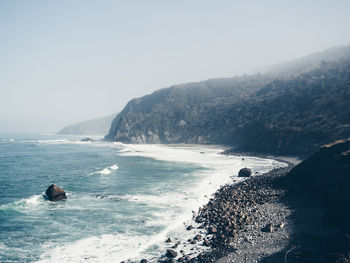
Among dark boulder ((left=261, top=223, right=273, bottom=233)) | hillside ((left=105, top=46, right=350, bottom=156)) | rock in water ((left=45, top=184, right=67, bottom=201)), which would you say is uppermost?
hillside ((left=105, top=46, right=350, bottom=156))

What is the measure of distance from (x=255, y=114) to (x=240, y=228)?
98882 mm

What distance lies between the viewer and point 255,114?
115 m

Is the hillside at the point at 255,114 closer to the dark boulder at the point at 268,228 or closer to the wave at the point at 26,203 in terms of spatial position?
the dark boulder at the point at 268,228

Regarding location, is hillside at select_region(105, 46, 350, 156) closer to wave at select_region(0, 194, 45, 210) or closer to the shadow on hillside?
the shadow on hillside

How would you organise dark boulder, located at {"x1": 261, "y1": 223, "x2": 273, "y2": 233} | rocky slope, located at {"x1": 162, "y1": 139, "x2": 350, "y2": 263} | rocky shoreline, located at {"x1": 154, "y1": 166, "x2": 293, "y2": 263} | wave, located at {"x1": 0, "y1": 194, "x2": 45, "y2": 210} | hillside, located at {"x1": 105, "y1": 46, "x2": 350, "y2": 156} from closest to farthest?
rocky slope, located at {"x1": 162, "y1": 139, "x2": 350, "y2": 263} → rocky shoreline, located at {"x1": 154, "y1": 166, "x2": 293, "y2": 263} → dark boulder, located at {"x1": 261, "y1": 223, "x2": 273, "y2": 233} → wave, located at {"x1": 0, "y1": 194, "x2": 45, "y2": 210} → hillside, located at {"x1": 105, "y1": 46, "x2": 350, "y2": 156}

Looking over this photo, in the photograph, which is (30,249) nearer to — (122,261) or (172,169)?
(122,261)

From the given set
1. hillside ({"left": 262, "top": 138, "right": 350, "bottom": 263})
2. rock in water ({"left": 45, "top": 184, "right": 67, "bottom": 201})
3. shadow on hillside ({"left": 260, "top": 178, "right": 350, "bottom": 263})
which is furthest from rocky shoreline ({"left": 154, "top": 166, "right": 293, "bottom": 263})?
rock in water ({"left": 45, "top": 184, "right": 67, "bottom": 201})

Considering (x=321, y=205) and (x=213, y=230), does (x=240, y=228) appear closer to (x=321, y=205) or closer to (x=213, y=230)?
(x=213, y=230)

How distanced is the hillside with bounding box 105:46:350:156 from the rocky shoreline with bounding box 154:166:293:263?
1754 inches

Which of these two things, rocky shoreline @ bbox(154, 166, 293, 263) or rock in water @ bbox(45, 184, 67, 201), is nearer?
rocky shoreline @ bbox(154, 166, 293, 263)

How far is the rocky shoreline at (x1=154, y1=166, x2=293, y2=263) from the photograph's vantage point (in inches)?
759

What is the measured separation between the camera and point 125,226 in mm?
26078

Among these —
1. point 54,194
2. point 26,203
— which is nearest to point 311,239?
point 54,194

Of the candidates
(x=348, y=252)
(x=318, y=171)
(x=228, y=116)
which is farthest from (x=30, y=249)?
(x=228, y=116)
